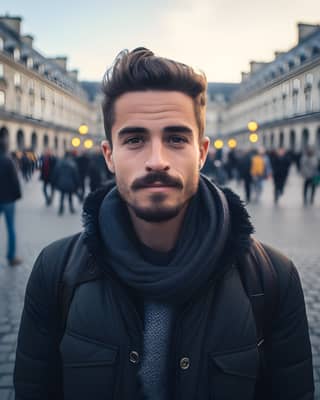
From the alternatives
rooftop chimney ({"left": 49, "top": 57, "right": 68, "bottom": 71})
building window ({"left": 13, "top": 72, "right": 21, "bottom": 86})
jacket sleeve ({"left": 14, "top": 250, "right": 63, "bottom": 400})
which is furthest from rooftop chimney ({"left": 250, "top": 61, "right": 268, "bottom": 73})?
jacket sleeve ({"left": 14, "top": 250, "right": 63, "bottom": 400})

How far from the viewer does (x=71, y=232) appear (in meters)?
7.63

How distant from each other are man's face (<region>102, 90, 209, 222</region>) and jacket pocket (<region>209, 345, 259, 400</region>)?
0.57 metres

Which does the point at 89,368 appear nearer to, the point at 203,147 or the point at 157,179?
the point at 157,179

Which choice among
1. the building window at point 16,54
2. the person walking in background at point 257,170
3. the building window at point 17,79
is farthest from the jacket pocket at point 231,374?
the building window at point 17,79

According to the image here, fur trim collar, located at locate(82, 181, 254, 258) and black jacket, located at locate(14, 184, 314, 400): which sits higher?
fur trim collar, located at locate(82, 181, 254, 258)

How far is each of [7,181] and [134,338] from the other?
16.2 ft

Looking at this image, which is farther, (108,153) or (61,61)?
(61,61)

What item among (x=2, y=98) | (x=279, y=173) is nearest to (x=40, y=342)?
(x=279, y=173)

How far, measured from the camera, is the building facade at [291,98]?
3609 centimetres

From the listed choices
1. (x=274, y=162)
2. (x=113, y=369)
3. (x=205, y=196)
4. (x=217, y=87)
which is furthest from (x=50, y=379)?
(x=217, y=87)

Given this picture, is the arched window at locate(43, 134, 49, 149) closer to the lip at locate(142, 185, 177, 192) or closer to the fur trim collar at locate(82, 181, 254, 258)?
the fur trim collar at locate(82, 181, 254, 258)

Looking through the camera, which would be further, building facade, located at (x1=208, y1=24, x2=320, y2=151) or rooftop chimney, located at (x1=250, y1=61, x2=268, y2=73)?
rooftop chimney, located at (x1=250, y1=61, x2=268, y2=73)

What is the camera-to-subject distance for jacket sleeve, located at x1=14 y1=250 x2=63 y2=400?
1.52 metres

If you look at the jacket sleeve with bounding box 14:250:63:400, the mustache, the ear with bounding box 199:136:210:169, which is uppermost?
the ear with bounding box 199:136:210:169
